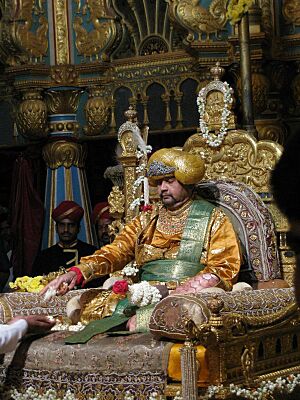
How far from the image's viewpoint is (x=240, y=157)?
724 centimetres

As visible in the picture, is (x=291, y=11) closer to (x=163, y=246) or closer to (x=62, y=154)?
(x=62, y=154)

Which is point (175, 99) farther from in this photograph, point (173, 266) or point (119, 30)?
point (173, 266)

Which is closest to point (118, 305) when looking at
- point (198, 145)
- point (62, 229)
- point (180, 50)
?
point (198, 145)

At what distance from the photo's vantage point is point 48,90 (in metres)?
11.0

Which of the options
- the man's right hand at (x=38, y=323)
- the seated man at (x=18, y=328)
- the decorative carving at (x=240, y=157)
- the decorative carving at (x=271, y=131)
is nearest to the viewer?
the seated man at (x=18, y=328)

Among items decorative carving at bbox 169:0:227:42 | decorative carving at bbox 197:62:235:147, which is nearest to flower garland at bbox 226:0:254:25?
decorative carving at bbox 197:62:235:147

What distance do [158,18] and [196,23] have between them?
3.75 feet

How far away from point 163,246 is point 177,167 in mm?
489

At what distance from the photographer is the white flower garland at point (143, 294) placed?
21.0 ft

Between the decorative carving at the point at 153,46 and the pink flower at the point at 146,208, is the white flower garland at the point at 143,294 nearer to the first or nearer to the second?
the pink flower at the point at 146,208

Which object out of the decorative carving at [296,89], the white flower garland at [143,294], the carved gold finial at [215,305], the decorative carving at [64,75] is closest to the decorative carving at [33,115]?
the decorative carving at [64,75]

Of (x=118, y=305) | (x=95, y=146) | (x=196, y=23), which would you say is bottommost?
(x=118, y=305)

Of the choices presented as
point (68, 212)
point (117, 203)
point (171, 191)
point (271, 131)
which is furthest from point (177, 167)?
point (271, 131)

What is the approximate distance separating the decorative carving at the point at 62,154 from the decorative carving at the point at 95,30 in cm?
84
